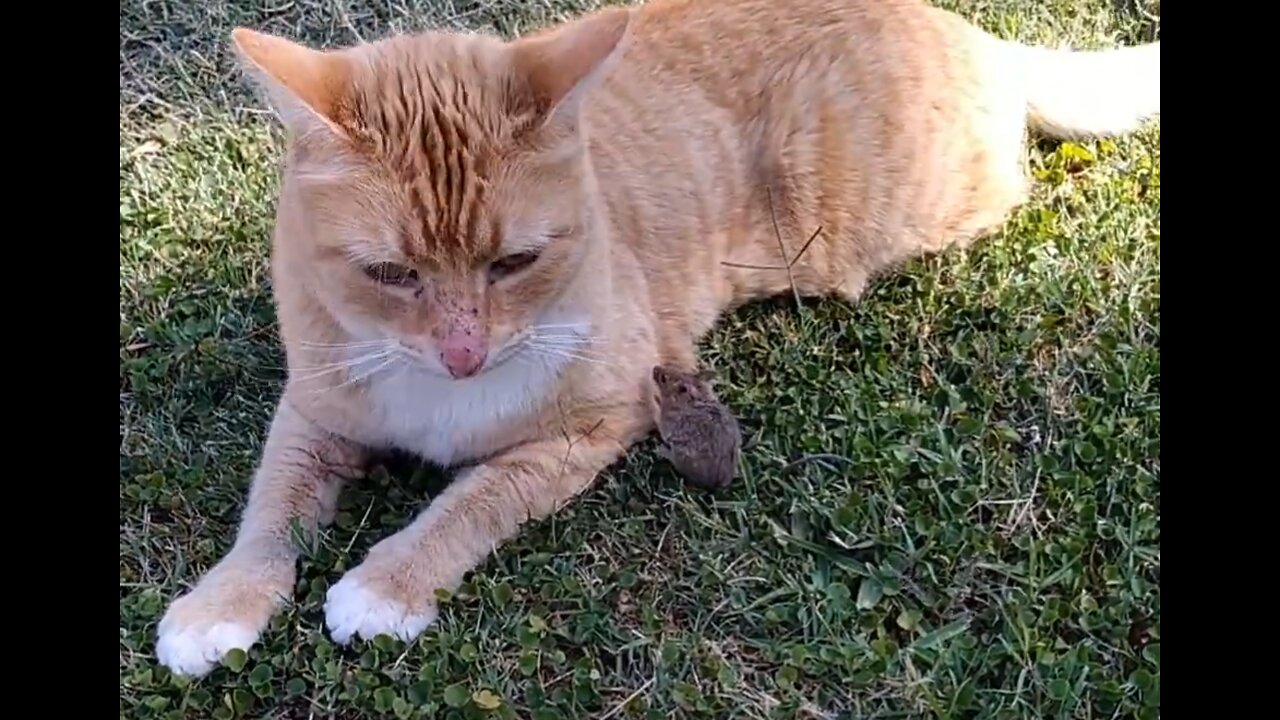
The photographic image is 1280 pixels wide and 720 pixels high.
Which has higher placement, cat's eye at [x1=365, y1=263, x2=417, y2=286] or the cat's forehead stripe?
the cat's forehead stripe

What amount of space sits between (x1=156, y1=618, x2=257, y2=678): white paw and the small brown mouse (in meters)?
1.02

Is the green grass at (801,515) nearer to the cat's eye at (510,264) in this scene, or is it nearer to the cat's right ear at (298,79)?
the cat's eye at (510,264)

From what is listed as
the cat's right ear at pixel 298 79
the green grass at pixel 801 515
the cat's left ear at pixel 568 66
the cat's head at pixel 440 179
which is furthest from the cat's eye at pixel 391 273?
the green grass at pixel 801 515

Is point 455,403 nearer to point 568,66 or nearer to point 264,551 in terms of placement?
point 264,551

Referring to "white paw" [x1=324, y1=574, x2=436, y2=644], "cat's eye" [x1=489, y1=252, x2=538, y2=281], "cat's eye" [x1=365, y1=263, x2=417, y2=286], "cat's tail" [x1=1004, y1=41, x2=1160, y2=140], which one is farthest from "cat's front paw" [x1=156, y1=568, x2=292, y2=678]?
"cat's tail" [x1=1004, y1=41, x2=1160, y2=140]

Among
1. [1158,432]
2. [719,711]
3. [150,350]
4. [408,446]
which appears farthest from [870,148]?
[150,350]

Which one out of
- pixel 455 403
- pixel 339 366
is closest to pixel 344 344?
pixel 339 366

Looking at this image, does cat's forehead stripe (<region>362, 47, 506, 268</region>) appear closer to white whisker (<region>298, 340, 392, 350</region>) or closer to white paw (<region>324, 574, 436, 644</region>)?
white whisker (<region>298, 340, 392, 350</region>)

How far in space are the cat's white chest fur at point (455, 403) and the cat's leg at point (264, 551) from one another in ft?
0.54

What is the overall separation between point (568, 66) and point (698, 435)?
2.98ft

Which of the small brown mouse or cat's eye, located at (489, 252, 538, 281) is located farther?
the small brown mouse

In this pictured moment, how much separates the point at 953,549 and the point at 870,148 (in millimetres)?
1403

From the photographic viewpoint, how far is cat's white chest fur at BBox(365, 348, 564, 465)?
2.92 metres

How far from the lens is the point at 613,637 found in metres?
2.72
